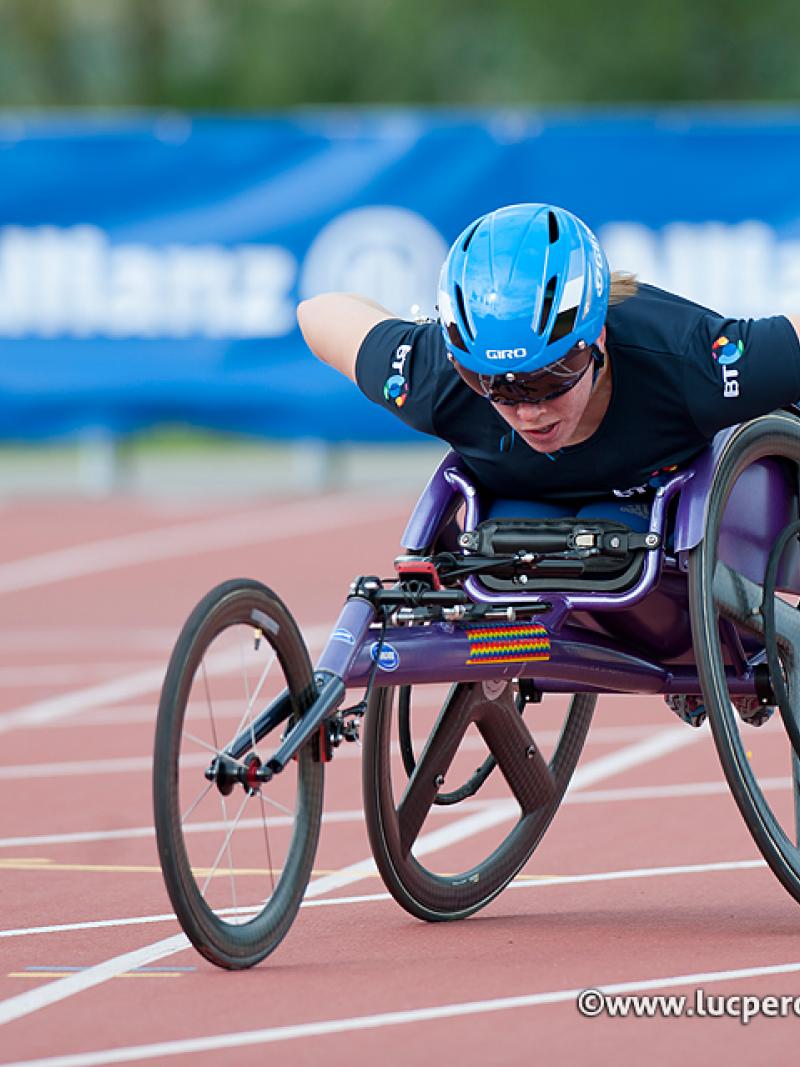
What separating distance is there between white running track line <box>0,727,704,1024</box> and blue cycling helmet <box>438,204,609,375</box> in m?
1.58

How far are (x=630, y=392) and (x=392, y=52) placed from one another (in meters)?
38.7

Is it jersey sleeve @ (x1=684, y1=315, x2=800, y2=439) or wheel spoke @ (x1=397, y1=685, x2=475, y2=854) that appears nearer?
jersey sleeve @ (x1=684, y1=315, x2=800, y2=439)

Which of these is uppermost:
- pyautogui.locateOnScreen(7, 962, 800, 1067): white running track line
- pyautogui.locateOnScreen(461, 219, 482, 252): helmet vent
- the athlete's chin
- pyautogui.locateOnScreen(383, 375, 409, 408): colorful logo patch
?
pyautogui.locateOnScreen(461, 219, 482, 252): helmet vent

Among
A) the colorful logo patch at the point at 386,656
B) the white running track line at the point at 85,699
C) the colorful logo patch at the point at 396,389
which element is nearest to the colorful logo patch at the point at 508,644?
the colorful logo patch at the point at 386,656

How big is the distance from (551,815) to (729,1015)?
181 centimetres

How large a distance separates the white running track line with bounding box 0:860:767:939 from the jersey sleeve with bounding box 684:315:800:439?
1.59 m

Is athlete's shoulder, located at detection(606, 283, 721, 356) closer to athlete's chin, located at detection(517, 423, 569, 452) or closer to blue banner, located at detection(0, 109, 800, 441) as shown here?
athlete's chin, located at detection(517, 423, 569, 452)

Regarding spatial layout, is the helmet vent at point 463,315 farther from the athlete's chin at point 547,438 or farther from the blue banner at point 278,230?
the blue banner at point 278,230

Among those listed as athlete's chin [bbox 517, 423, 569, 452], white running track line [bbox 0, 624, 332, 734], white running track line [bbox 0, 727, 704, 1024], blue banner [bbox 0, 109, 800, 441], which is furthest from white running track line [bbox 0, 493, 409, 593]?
athlete's chin [bbox 517, 423, 569, 452]

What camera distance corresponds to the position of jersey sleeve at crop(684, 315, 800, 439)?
217 inches

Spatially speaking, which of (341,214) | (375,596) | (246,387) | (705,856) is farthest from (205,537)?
(375,596)

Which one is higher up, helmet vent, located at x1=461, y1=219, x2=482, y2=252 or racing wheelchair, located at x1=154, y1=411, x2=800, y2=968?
helmet vent, located at x1=461, y1=219, x2=482, y2=252

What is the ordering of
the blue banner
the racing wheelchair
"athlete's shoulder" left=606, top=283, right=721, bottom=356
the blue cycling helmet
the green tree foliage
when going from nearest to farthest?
the racing wheelchair < the blue cycling helmet < "athlete's shoulder" left=606, top=283, right=721, bottom=356 < the blue banner < the green tree foliage

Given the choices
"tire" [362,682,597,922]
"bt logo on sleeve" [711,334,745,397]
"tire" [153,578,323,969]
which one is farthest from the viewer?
"tire" [362,682,597,922]
